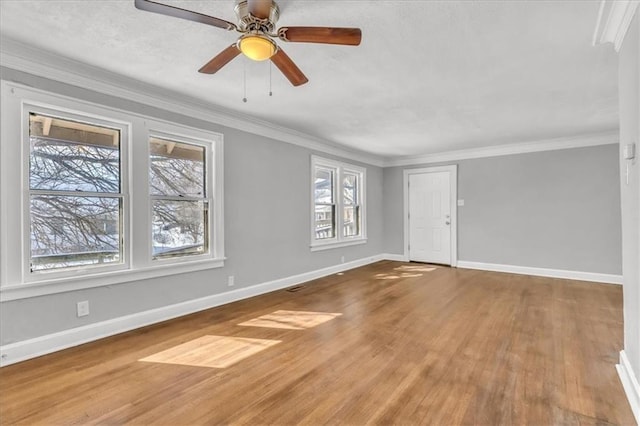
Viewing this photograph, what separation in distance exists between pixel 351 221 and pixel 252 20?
499 centimetres

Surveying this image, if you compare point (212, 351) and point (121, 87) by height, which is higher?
point (121, 87)

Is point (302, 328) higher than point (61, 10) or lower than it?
lower

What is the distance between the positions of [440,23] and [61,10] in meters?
2.35

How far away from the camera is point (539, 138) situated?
17.1 feet

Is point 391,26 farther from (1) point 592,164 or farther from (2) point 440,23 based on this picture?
(1) point 592,164

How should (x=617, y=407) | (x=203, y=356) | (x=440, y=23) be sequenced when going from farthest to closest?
(x=203, y=356)
(x=440, y=23)
(x=617, y=407)

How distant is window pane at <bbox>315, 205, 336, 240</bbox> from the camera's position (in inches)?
219

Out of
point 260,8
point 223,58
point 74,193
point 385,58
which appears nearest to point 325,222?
point 385,58

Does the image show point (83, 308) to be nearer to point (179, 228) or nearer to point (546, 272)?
point (179, 228)

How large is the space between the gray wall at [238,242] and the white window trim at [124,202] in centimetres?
8

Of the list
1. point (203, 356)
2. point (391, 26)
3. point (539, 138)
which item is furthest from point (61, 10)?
point (539, 138)

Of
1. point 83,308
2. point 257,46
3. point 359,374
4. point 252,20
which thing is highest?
point 252,20

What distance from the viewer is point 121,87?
2.98 metres

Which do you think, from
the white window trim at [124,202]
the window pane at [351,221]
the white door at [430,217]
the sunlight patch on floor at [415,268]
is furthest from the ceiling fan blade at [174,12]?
the white door at [430,217]
